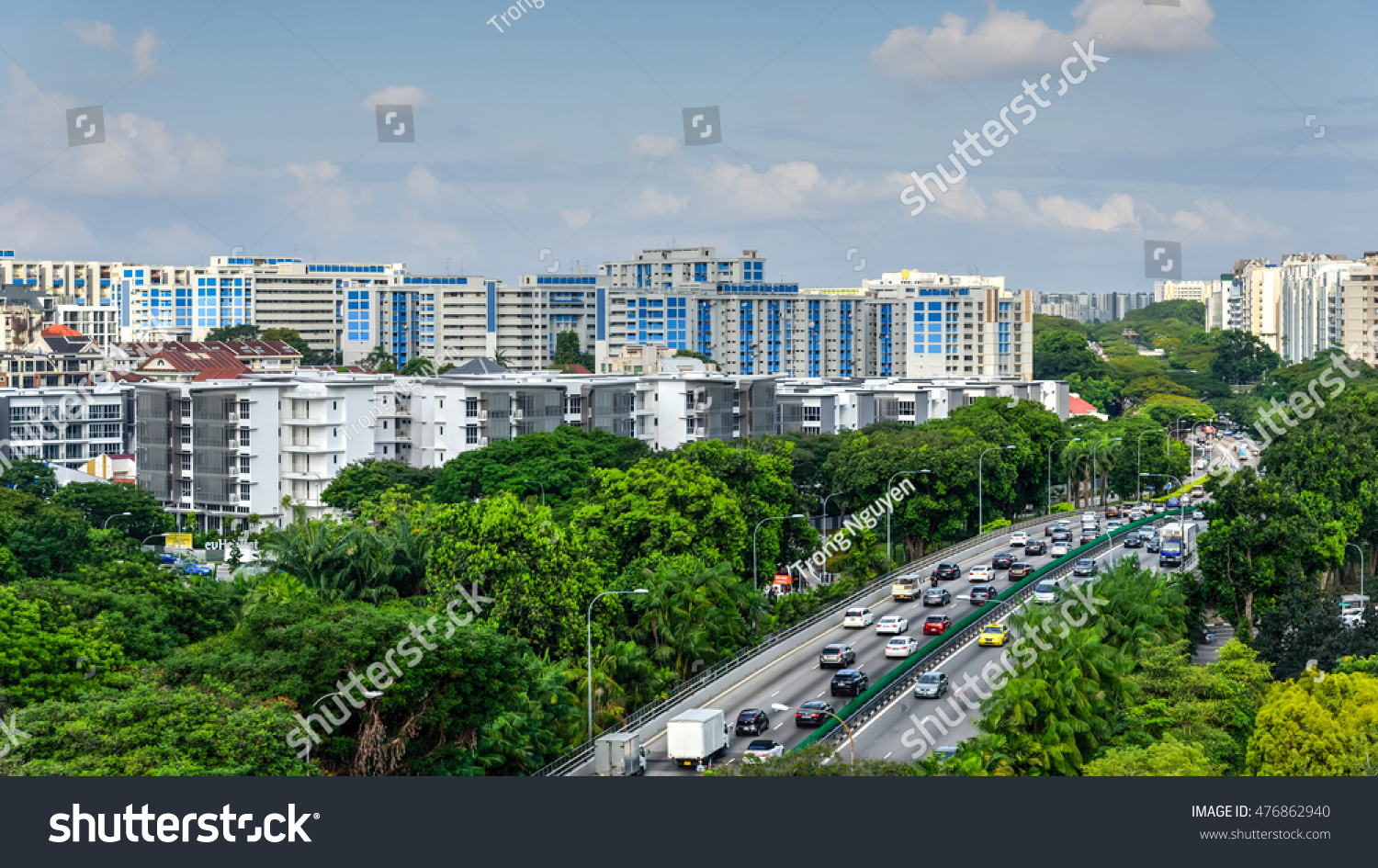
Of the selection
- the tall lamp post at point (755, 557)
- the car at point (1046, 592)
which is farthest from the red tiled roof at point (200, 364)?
the car at point (1046, 592)

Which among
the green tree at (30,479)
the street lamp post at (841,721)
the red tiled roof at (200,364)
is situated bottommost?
the street lamp post at (841,721)

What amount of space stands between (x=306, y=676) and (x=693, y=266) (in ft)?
367

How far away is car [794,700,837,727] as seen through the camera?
32188 millimetres

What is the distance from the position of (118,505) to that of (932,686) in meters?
39.6

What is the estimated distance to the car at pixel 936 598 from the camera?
4603cm

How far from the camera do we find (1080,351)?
137625mm

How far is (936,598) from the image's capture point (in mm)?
46062

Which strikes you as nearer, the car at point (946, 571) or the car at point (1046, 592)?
the car at point (1046, 592)

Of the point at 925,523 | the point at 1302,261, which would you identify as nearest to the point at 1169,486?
the point at 925,523

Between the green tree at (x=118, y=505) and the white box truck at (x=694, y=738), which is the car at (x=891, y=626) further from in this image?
the green tree at (x=118, y=505)

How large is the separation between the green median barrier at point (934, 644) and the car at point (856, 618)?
258cm

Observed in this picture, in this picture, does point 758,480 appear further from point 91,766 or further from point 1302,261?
point 1302,261

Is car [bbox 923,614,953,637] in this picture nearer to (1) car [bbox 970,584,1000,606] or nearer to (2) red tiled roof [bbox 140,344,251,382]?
(1) car [bbox 970,584,1000,606]

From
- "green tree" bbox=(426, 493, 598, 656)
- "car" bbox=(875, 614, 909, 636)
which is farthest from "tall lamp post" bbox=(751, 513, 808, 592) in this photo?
"green tree" bbox=(426, 493, 598, 656)
